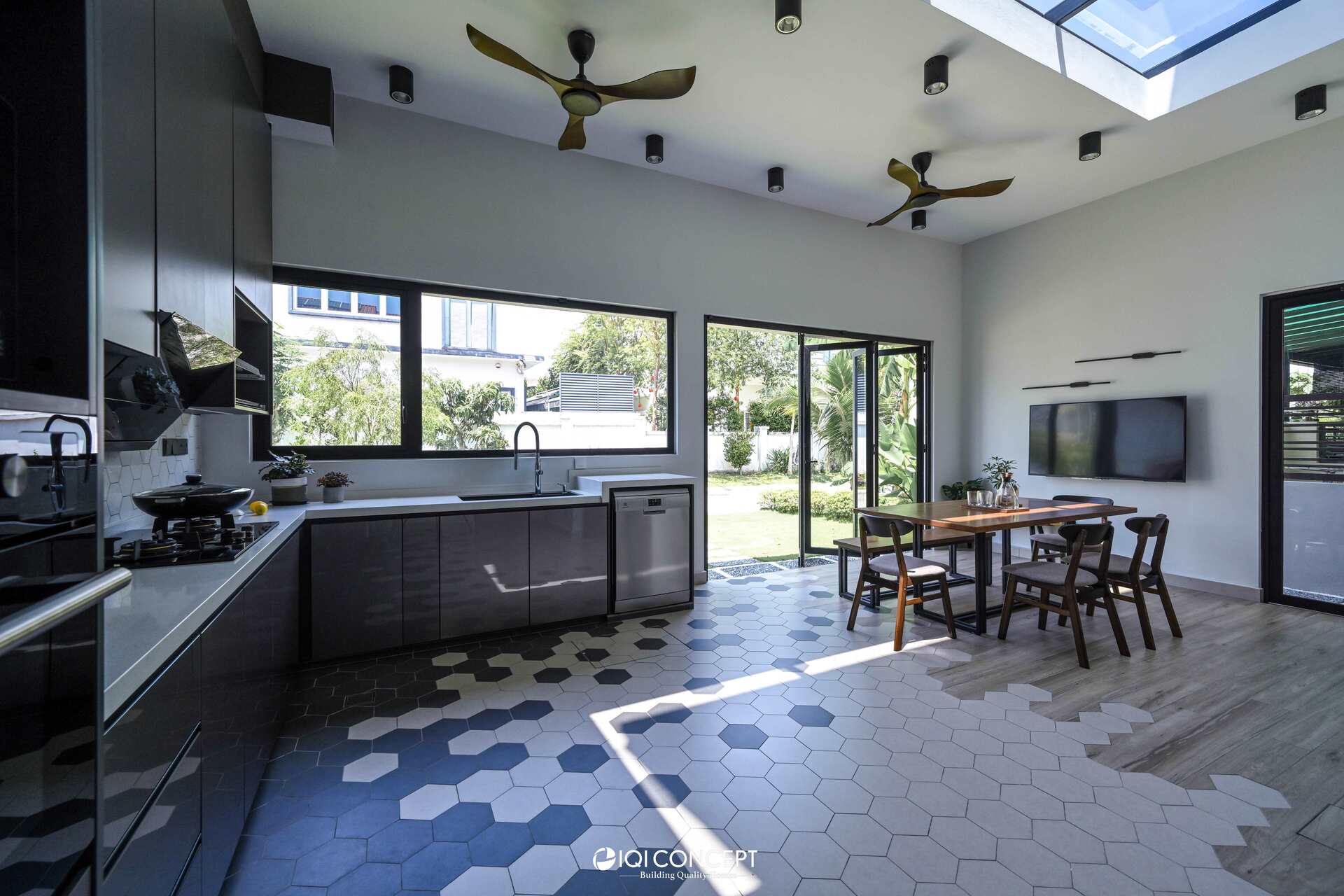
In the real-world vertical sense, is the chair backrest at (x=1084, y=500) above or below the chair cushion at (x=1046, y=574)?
above

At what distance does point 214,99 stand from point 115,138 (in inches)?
45.2

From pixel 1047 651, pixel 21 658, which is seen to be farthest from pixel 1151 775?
pixel 21 658

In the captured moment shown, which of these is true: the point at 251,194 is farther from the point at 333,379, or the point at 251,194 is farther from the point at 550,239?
the point at 550,239

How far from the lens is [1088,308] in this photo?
529 centimetres

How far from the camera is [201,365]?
6.66ft

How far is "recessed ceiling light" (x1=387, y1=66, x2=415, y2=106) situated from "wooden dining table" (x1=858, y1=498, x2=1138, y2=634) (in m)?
3.78

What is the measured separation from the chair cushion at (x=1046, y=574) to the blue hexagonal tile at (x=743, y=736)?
198cm

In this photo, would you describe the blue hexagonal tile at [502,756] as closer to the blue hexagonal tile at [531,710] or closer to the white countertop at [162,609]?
the blue hexagonal tile at [531,710]

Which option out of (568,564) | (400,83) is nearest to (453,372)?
(568,564)

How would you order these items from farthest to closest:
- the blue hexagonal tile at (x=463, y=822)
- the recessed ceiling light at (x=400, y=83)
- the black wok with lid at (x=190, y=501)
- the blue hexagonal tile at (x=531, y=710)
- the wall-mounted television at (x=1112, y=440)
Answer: the wall-mounted television at (x=1112, y=440)
the recessed ceiling light at (x=400, y=83)
the blue hexagonal tile at (x=531, y=710)
the black wok with lid at (x=190, y=501)
the blue hexagonal tile at (x=463, y=822)

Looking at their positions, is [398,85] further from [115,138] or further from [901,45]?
[901,45]

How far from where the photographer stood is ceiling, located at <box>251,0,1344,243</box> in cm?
286

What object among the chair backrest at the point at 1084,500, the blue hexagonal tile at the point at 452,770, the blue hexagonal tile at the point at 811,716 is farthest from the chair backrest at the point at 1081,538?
the blue hexagonal tile at the point at 452,770

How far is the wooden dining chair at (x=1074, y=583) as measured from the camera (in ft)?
10.2
